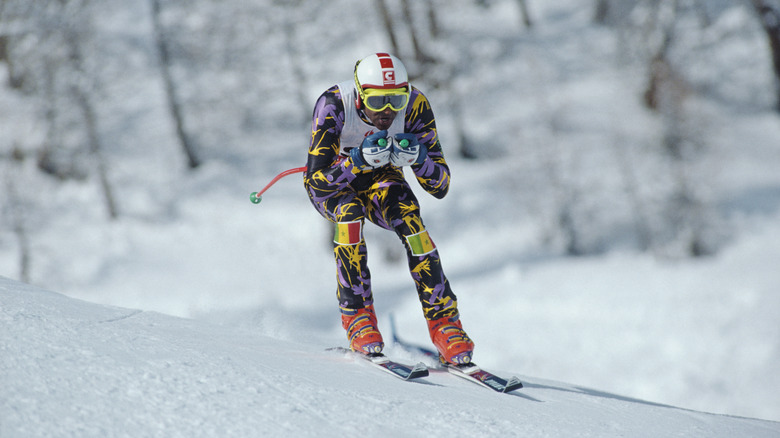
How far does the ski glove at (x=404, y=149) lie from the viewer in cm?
374

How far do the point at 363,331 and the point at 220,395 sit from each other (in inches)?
65.6

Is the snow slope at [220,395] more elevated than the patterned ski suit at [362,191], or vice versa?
the patterned ski suit at [362,191]

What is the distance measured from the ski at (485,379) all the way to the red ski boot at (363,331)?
51 centimetres

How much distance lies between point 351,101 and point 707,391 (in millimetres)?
8307

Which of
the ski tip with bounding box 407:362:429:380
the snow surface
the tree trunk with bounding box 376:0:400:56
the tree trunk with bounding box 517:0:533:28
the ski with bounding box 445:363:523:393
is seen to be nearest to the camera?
the snow surface

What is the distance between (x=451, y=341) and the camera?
163 inches

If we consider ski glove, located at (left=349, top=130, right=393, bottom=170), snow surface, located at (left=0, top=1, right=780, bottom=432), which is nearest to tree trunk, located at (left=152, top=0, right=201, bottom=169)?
snow surface, located at (left=0, top=1, right=780, bottom=432)

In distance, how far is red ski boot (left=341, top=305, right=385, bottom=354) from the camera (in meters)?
4.14

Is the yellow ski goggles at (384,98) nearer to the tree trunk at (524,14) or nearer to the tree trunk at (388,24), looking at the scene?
the tree trunk at (388,24)

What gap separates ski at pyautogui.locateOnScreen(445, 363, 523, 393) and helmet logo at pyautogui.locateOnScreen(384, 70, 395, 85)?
1.84m

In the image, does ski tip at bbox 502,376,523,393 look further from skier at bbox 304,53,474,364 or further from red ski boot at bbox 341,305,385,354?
red ski boot at bbox 341,305,385,354

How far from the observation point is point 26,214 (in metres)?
16.1

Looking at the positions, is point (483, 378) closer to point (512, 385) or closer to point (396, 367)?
point (512, 385)

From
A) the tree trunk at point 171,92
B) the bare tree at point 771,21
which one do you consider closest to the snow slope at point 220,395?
the tree trunk at point 171,92
